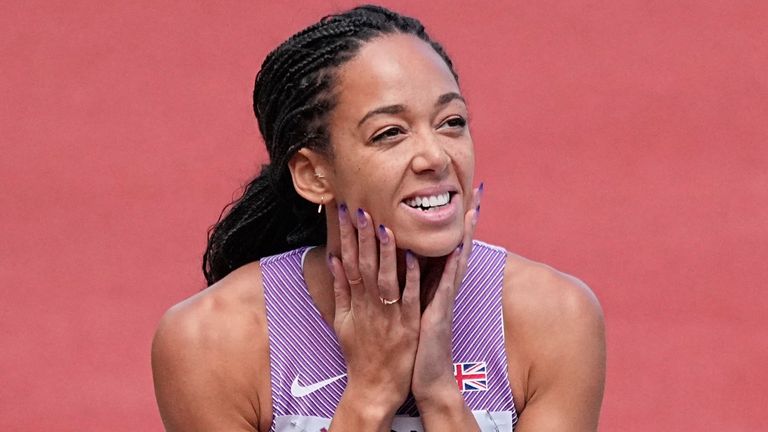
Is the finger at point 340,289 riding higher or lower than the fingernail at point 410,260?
lower

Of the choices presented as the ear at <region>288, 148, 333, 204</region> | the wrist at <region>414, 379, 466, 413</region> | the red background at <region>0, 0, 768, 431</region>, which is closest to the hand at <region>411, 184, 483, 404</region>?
the wrist at <region>414, 379, 466, 413</region>

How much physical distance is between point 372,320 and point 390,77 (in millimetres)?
509

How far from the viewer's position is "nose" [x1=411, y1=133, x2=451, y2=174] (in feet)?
10.2

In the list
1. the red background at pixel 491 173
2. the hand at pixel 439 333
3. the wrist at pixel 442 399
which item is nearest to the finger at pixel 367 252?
the hand at pixel 439 333

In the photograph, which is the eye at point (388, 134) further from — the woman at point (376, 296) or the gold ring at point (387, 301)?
the gold ring at point (387, 301)

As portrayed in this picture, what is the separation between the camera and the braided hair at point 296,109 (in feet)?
10.8

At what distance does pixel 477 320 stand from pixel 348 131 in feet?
1.73

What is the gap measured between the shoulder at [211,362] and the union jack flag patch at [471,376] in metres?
0.42

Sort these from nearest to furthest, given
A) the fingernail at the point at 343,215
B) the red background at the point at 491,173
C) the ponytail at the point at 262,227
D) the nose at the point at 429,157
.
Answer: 1. the nose at the point at 429,157
2. the fingernail at the point at 343,215
3. the ponytail at the point at 262,227
4. the red background at the point at 491,173

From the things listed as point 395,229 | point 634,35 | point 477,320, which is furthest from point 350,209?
point 634,35

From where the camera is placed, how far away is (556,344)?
11.0ft

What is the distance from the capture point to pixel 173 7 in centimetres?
776

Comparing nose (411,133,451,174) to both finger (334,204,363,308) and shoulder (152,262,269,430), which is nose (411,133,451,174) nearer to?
finger (334,204,363,308)

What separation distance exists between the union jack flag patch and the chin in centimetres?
35
